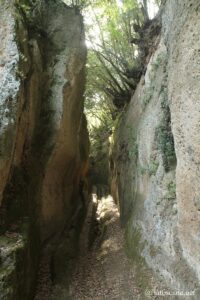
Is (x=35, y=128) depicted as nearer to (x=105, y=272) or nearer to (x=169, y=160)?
(x=169, y=160)

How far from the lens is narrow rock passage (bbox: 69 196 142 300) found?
950cm

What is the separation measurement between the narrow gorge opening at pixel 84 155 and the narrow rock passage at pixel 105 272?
44 mm

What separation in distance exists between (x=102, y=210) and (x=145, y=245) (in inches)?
335

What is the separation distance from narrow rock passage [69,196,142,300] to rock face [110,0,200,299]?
0.71 meters

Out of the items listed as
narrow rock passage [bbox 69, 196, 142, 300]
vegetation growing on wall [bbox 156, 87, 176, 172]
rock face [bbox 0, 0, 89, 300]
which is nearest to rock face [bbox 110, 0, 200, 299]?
vegetation growing on wall [bbox 156, 87, 176, 172]

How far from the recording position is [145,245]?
10.0 metres

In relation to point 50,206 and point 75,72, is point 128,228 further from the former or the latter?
point 75,72

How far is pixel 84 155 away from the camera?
17.0 m

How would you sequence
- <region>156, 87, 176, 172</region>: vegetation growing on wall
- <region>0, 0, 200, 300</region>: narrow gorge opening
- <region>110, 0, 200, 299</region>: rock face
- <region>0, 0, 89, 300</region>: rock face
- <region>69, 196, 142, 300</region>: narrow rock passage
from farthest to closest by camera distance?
<region>69, 196, 142, 300</region>: narrow rock passage → <region>156, 87, 176, 172</region>: vegetation growing on wall → <region>0, 0, 89, 300</region>: rock face → <region>0, 0, 200, 300</region>: narrow gorge opening → <region>110, 0, 200, 299</region>: rock face

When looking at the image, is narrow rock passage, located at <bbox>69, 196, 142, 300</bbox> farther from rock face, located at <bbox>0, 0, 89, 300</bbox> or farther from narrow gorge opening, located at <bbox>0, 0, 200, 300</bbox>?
rock face, located at <bbox>0, 0, 89, 300</bbox>

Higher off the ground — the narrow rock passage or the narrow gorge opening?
the narrow gorge opening

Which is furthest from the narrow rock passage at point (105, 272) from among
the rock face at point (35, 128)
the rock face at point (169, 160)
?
the rock face at point (35, 128)

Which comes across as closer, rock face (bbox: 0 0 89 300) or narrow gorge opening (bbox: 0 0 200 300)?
narrow gorge opening (bbox: 0 0 200 300)

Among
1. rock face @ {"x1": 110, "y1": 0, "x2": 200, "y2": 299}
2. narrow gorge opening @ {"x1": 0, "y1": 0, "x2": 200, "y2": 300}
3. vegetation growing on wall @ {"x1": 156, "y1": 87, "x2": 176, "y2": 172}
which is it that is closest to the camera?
rock face @ {"x1": 110, "y1": 0, "x2": 200, "y2": 299}
